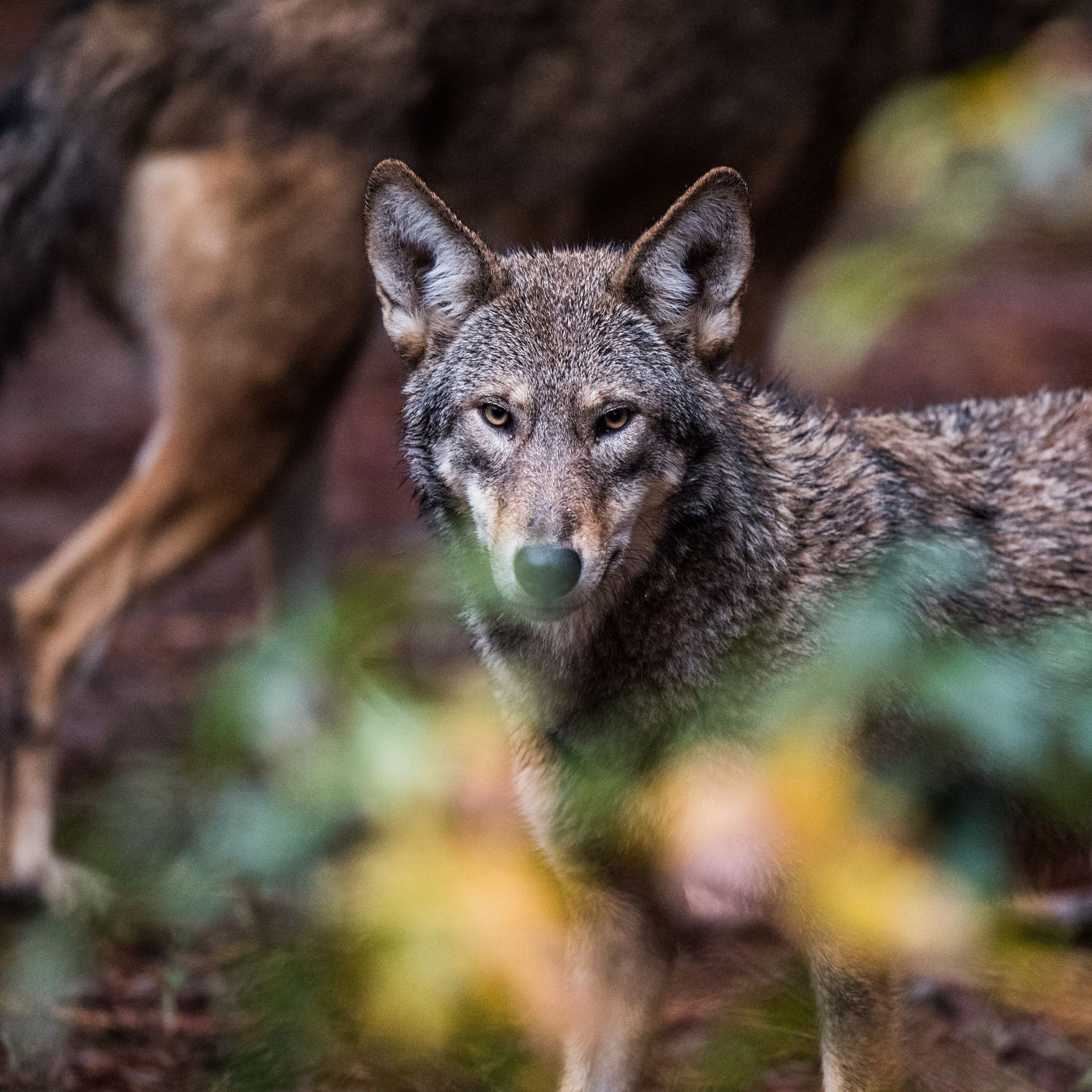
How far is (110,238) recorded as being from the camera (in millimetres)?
4828

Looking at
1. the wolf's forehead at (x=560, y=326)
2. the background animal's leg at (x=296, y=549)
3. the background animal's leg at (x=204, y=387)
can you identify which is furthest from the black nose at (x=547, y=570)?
the background animal's leg at (x=296, y=549)

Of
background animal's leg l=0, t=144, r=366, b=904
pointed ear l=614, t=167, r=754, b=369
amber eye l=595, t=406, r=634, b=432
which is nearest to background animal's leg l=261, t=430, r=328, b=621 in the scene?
background animal's leg l=0, t=144, r=366, b=904

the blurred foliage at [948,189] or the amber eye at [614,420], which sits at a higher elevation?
the blurred foliage at [948,189]

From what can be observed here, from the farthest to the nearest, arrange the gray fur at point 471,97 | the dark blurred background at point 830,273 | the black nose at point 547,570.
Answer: the gray fur at point 471,97
the black nose at point 547,570
the dark blurred background at point 830,273

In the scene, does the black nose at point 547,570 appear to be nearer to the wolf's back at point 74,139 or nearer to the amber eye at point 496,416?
the amber eye at point 496,416

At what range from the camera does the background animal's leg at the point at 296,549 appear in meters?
6.01

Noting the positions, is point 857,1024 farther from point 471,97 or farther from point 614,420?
point 471,97

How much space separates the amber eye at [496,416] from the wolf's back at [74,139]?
251 cm

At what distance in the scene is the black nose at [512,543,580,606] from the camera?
253cm

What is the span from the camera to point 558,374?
2793 mm

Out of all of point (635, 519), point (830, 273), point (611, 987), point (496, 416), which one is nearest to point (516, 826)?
point (611, 987)

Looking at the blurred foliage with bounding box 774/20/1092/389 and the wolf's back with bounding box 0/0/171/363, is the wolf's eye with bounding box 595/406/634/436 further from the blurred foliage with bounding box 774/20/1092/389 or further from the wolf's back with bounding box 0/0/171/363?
the wolf's back with bounding box 0/0/171/363

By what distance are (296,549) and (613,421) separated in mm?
3490

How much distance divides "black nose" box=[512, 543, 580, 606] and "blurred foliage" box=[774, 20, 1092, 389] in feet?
1.73
